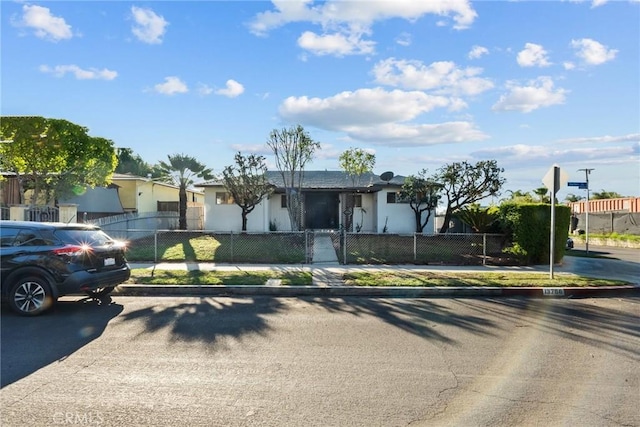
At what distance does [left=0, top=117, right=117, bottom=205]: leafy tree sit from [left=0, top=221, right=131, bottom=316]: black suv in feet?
36.9

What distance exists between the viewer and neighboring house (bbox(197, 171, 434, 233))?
831 inches

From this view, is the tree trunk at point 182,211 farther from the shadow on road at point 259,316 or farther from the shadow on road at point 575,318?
the shadow on road at point 575,318

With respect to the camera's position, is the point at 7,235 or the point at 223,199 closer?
the point at 7,235

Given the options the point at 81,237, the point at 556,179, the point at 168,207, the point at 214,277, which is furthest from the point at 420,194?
the point at 168,207

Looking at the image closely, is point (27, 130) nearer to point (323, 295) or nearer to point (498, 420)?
point (323, 295)

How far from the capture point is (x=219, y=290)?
9070 millimetres

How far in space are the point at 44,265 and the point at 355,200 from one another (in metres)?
16.7

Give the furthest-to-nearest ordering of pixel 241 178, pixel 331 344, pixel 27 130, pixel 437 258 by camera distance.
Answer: pixel 241 178, pixel 27 130, pixel 437 258, pixel 331 344

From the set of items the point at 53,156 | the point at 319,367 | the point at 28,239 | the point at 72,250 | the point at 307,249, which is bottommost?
the point at 319,367

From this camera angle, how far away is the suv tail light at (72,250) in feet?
23.2

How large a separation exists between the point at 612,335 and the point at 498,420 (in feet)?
11.9

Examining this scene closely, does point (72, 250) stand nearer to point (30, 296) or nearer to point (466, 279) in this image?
point (30, 296)

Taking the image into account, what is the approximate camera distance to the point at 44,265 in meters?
6.97

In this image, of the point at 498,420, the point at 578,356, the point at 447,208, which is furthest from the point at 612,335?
the point at 447,208
